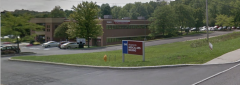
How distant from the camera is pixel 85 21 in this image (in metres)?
42.8

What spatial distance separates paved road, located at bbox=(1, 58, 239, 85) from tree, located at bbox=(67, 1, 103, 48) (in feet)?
96.8

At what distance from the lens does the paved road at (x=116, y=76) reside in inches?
417

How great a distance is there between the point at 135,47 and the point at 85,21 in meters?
28.5

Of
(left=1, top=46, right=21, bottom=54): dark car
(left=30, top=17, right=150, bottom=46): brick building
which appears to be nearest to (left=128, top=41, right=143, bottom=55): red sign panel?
(left=1, top=46, right=21, bottom=54): dark car

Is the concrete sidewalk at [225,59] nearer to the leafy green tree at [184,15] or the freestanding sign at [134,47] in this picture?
the freestanding sign at [134,47]

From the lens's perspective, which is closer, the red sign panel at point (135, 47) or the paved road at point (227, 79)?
the paved road at point (227, 79)

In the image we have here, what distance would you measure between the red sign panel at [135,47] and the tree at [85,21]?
2798cm

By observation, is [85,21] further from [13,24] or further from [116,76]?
[116,76]

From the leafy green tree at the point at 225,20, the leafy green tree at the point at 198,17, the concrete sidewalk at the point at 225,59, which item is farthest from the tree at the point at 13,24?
the leafy green tree at the point at 225,20

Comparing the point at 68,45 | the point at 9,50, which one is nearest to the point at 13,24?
the point at 9,50

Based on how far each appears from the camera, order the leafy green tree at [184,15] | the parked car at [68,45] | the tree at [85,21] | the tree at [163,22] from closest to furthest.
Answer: the parked car at [68,45] < the tree at [85,21] < the tree at [163,22] < the leafy green tree at [184,15]

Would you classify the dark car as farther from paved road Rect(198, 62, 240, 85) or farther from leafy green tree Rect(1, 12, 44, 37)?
paved road Rect(198, 62, 240, 85)

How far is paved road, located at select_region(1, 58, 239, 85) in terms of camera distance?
34.8 ft

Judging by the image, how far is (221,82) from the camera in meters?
9.70
